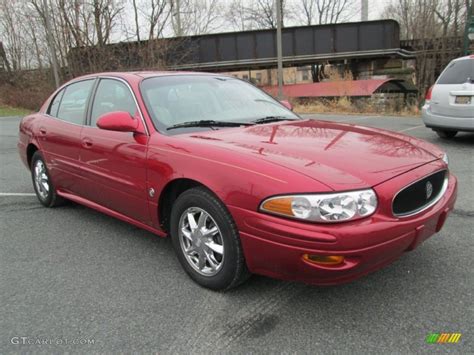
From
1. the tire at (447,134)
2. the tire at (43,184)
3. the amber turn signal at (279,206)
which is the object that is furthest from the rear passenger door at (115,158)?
the tire at (447,134)

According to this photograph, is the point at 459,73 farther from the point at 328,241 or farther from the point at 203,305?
the point at 203,305

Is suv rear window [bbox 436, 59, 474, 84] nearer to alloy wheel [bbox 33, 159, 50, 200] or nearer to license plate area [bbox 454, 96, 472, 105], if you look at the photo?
license plate area [bbox 454, 96, 472, 105]

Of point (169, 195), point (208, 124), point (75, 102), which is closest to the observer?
point (169, 195)

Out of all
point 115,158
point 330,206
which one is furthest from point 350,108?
point 330,206

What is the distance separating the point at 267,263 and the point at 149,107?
1.62 metres

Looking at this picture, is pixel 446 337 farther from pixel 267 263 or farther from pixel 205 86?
pixel 205 86

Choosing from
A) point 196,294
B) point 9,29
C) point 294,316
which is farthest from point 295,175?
point 9,29

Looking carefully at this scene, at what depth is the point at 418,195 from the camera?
2.54 m

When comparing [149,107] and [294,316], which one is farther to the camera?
[149,107]

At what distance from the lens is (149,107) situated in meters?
3.25

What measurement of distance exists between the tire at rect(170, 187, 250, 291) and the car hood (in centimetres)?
40

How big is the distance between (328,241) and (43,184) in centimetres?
375

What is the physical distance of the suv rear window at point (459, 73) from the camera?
7.18 meters

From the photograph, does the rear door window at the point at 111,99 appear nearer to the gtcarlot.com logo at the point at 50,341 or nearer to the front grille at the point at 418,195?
the gtcarlot.com logo at the point at 50,341
